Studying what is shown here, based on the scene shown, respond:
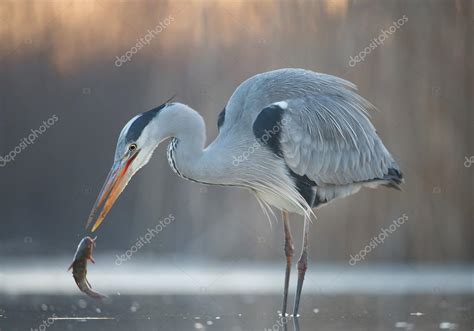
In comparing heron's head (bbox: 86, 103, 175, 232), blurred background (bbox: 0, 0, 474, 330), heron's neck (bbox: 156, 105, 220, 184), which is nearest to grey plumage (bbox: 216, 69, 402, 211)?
heron's neck (bbox: 156, 105, 220, 184)

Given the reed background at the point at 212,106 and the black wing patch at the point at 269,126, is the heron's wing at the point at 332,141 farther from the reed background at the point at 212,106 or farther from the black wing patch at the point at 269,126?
the reed background at the point at 212,106

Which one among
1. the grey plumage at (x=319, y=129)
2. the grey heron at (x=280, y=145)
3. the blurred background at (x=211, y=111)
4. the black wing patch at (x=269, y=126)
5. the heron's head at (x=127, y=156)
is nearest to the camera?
the heron's head at (x=127, y=156)

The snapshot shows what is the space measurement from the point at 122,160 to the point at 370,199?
6412 millimetres

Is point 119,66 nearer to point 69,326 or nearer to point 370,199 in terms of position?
point 370,199

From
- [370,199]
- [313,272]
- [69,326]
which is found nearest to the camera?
[69,326]

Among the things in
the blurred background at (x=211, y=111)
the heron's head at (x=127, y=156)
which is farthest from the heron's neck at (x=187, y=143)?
the blurred background at (x=211, y=111)

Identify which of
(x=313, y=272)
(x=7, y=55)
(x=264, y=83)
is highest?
(x=7, y=55)

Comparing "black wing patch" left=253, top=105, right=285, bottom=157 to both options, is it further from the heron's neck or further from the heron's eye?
the heron's eye

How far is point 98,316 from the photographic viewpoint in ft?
19.0

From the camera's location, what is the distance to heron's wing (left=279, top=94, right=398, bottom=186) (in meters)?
6.23

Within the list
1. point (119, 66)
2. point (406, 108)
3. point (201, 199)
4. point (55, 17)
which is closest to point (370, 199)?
point (406, 108)

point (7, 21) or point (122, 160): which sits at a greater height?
point (7, 21)

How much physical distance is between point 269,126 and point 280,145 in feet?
0.59

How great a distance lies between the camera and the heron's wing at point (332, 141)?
623 cm
